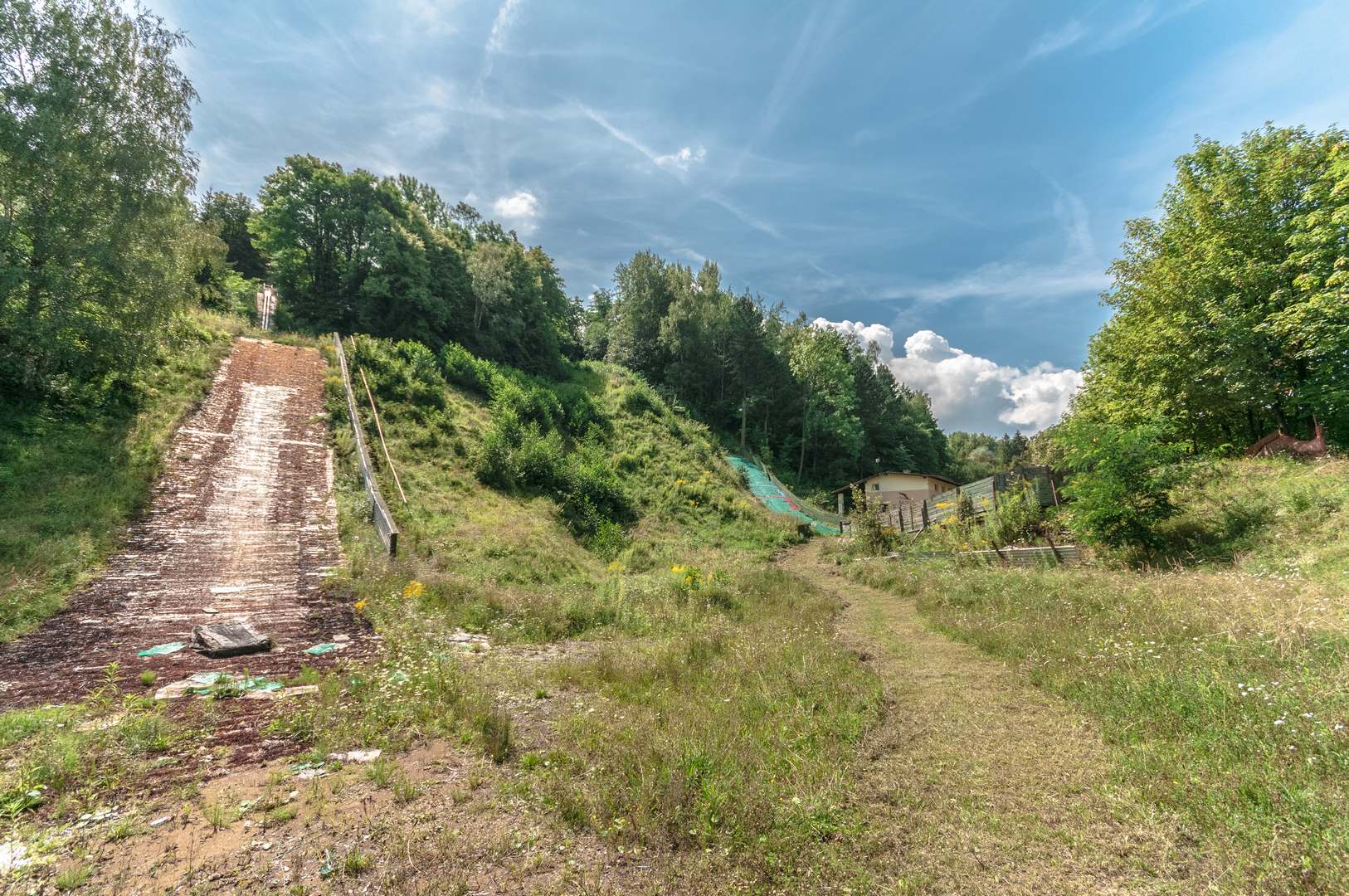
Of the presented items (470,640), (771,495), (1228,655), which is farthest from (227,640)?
(771,495)

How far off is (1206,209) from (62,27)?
111 feet

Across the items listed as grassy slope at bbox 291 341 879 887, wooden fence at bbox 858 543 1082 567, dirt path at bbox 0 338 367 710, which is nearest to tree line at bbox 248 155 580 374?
dirt path at bbox 0 338 367 710

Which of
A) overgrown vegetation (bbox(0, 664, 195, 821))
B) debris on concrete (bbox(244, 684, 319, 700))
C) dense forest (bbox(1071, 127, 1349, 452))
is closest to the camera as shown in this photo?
overgrown vegetation (bbox(0, 664, 195, 821))

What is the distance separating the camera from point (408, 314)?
94.5ft

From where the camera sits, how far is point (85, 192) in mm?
12594

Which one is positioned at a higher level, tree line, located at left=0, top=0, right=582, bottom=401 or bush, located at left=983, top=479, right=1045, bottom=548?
tree line, located at left=0, top=0, right=582, bottom=401

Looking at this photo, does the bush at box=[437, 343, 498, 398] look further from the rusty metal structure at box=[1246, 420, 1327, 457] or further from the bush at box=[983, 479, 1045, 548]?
the rusty metal structure at box=[1246, 420, 1327, 457]

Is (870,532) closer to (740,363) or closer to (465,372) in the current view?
(465,372)

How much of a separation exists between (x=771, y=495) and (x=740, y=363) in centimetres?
1828

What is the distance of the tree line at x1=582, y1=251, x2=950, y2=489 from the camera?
4547 centimetres

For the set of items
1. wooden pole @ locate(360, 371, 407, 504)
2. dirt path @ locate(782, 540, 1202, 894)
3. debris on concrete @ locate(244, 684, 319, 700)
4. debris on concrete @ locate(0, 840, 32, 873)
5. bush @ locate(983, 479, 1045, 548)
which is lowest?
debris on concrete @ locate(244, 684, 319, 700)

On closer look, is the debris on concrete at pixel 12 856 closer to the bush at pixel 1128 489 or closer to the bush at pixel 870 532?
the bush at pixel 1128 489

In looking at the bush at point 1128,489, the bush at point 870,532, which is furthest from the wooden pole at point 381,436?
the bush at point 1128,489

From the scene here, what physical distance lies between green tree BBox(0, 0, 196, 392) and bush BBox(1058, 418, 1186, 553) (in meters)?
23.5
